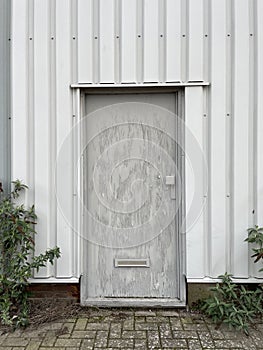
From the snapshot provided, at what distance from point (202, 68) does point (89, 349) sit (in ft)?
8.64

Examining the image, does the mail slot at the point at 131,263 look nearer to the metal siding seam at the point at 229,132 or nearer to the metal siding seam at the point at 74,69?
the metal siding seam at the point at 74,69

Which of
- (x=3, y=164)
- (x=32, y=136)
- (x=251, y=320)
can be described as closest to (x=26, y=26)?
(x=32, y=136)

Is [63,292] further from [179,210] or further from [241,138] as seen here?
[241,138]

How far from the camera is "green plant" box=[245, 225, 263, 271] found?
3.21 metres

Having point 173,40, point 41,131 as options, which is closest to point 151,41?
point 173,40

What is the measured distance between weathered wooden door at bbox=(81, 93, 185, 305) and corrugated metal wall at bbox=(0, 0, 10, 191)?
78cm

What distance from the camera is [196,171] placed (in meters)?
3.43

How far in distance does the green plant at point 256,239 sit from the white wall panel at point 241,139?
0.24 ft

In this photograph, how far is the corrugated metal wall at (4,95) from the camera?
355 centimetres

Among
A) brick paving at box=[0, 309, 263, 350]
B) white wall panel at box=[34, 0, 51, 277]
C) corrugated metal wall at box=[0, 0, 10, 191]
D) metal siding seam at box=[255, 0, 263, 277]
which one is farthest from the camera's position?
corrugated metal wall at box=[0, 0, 10, 191]

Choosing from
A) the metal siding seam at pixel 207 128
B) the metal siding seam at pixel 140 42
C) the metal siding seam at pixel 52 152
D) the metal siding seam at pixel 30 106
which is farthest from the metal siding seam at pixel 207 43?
the metal siding seam at pixel 30 106

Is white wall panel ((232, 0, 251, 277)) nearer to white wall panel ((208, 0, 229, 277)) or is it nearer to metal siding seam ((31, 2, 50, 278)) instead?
white wall panel ((208, 0, 229, 277))

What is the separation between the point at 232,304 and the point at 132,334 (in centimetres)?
91

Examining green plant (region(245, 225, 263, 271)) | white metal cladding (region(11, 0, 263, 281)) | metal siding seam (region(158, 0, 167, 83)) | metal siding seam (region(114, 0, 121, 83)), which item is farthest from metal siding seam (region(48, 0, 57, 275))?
green plant (region(245, 225, 263, 271))
